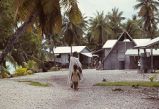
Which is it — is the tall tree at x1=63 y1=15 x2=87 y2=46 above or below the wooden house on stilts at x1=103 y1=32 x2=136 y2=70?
above

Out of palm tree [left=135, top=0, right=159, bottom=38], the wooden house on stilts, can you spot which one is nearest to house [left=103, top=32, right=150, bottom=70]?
the wooden house on stilts

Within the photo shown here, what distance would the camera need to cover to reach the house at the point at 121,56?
65.6 metres

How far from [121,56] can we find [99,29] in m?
17.5

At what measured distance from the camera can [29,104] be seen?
16.3m

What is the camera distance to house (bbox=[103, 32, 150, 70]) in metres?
65.6

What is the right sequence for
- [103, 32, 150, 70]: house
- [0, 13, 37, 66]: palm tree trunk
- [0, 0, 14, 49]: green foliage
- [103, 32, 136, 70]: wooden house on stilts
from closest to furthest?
1. [0, 13, 37, 66]: palm tree trunk
2. [0, 0, 14, 49]: green foliage
3. [103, 32, 150, 70]: house
4. [103, 32, 136, 70]: wooden house on stilts

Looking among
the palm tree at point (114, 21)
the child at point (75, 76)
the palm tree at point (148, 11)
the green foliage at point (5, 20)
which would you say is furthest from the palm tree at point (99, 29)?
the child at point (75, 76)

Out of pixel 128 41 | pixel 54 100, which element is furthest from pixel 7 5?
pixel 128 41

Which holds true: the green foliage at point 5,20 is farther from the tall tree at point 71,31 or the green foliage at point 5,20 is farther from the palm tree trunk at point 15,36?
the tall tree at point 71,31

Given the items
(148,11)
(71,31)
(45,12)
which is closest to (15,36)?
(45,12)

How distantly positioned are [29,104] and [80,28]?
6066 cm

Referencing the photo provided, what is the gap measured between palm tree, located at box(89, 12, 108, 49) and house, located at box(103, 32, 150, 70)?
604 inches

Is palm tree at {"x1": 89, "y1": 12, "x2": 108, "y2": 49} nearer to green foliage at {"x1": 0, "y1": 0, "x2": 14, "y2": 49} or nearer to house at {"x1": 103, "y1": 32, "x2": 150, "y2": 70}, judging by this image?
house at {"x1": 103, "y1": 32, "x2": 150, "y2": 70}

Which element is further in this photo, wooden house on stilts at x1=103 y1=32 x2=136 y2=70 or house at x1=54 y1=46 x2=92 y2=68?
house at x1=54 y1=46 x2=92 y2=68
